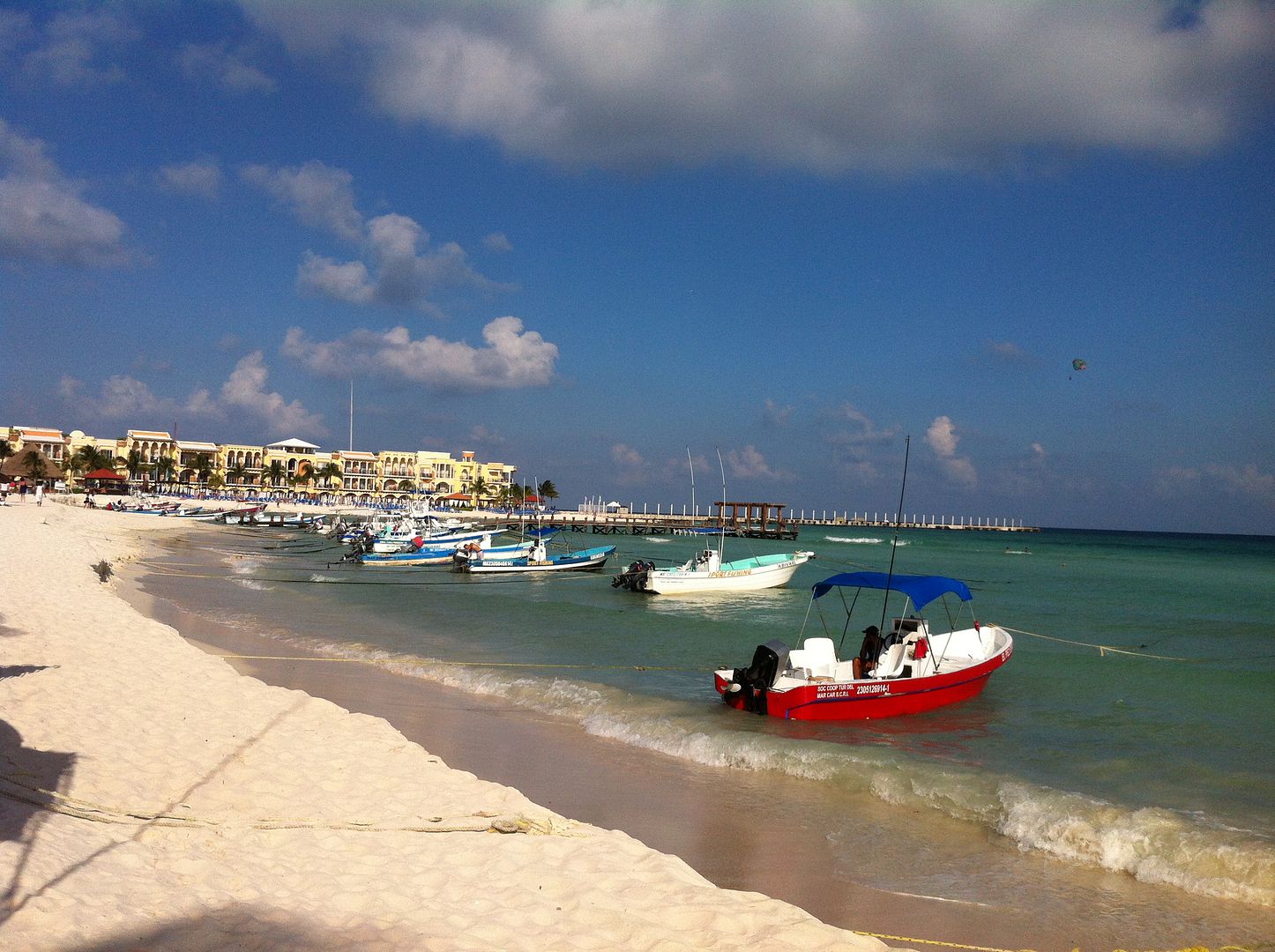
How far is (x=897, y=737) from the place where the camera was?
1291cm

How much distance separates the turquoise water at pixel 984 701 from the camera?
9039 mm

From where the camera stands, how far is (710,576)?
3450cm

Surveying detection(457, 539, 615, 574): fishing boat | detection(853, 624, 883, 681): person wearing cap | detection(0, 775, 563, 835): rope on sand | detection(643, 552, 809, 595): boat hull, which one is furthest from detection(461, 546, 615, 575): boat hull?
detection(0, 775, 563, 835): rope on sand

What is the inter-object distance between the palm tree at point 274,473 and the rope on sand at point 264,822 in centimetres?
12625

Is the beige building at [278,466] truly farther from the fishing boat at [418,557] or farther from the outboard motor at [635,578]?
the outboard motor at [635,578]

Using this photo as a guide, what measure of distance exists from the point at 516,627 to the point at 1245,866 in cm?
1833

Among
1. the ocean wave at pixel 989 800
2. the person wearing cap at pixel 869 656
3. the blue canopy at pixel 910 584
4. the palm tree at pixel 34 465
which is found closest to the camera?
the ocean wave at pixel 989 800

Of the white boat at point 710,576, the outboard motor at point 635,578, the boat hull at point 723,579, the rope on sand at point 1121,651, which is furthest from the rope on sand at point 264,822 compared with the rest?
the outboard motor at point 635,578

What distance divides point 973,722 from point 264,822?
11.2 metres

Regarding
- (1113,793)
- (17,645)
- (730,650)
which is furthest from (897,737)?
(17,645)

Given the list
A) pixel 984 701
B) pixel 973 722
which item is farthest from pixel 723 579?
pixel 973 722

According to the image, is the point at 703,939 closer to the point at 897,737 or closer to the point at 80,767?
the point at 80,767

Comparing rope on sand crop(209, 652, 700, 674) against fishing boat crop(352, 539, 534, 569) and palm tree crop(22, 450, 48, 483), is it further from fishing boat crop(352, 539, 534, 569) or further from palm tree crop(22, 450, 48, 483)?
palm tree crop(22, 450, 48, 483)

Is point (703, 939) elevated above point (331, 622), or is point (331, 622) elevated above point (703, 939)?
point (703, 939)
